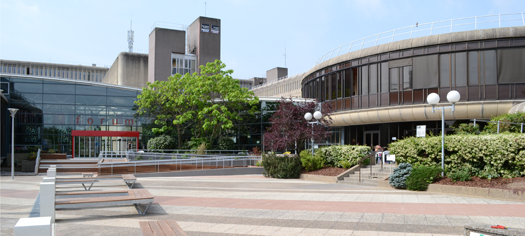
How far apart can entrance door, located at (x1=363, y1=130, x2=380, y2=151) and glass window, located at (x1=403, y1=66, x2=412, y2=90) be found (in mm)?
4511

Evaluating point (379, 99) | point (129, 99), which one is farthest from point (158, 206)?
point (129, 99)

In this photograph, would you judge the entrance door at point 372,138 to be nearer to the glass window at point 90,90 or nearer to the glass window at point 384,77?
the glass window at point 384,77

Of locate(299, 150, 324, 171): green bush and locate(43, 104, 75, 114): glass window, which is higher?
locate(43, 104, 75, 114): glass window

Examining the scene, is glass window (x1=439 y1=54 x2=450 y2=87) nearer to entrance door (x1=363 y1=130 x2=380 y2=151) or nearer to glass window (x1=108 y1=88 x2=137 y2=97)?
entrance door (x1=363 y1=130 x2=380 y2=151)

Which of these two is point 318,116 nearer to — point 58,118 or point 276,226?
point 276,226

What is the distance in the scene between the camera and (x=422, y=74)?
24859 millimetres

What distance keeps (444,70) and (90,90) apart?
30298mm

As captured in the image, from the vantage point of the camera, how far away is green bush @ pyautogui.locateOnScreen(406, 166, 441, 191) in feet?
48.6

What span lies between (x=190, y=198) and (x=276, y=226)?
5083 mm

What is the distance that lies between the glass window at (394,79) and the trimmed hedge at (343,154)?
6803 millimetres

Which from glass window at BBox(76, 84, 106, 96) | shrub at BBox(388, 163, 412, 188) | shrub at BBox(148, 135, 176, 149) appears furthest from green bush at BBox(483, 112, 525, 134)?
glass window at BBox(76, 84, 106, 96)

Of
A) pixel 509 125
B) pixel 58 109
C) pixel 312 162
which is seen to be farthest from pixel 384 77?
pixel 58 109

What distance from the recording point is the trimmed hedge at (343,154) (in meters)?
20.6

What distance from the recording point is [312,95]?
3481cm
